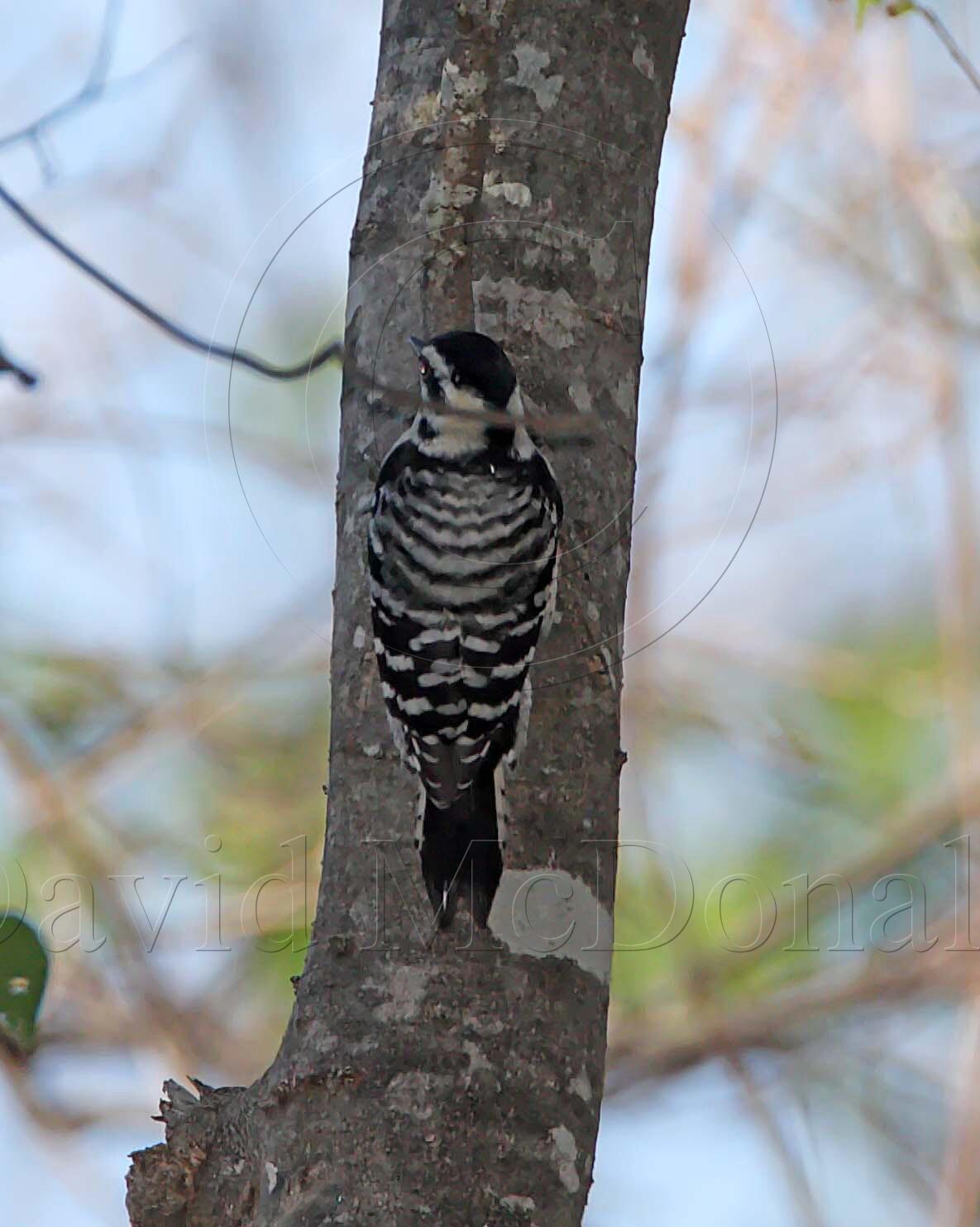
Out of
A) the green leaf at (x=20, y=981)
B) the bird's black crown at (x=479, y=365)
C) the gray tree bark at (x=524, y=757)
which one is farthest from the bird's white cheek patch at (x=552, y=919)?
the bird's black crown at (x=479, y=365)

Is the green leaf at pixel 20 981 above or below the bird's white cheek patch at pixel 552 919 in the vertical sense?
below

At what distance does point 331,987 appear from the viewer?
6.73 feet

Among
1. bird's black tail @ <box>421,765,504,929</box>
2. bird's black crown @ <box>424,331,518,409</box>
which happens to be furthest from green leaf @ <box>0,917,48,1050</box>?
bird's black crown @ <box>424,331,518,409</box>

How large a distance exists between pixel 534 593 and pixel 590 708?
24 centimetres

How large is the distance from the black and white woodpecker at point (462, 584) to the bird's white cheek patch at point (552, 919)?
0.05 m

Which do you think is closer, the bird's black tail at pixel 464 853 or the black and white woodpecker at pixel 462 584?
the bird's black tail at pixel 464 853

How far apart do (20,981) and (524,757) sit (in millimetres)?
825

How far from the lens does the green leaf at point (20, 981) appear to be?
6.46 feet

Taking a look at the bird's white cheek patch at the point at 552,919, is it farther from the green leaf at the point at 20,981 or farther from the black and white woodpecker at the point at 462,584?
the green leaf at the point at 20,981

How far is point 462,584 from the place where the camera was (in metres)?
2.59

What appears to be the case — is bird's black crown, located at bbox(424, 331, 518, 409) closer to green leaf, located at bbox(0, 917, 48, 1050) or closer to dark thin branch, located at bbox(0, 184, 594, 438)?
dark thin branch, located at bbox(0, 184, 594, 438)

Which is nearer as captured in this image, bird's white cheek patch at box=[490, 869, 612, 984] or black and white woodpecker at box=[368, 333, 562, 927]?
bird's white cheek patch at box=[490, 869, 612, 984]

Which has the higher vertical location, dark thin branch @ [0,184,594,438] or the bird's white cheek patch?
dark thin branch @ [0,184,594,438]

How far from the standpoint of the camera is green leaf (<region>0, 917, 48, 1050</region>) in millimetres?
1968
